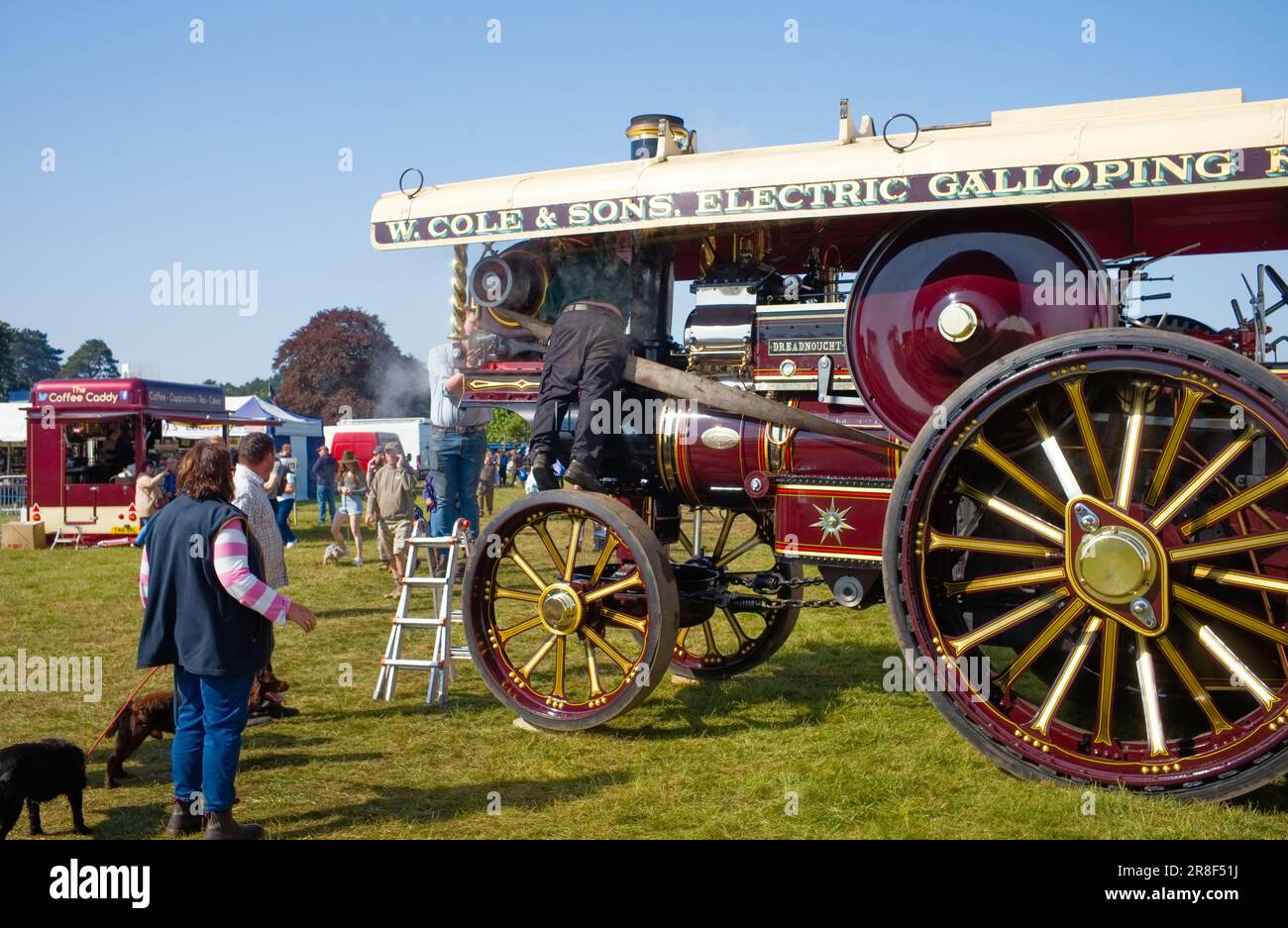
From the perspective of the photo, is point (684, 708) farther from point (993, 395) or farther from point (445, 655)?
point (993, 395)

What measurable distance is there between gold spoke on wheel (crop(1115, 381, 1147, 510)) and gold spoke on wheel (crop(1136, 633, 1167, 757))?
1.58ft

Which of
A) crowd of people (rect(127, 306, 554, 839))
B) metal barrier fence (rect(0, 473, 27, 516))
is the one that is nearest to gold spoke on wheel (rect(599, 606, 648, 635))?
crowd of people (rect(127, 306, 554, 839))

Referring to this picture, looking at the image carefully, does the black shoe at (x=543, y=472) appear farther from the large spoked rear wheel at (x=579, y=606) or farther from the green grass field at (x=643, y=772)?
the green grass field at (x=643, y=772)

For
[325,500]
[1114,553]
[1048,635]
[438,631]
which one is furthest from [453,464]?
[325,500]

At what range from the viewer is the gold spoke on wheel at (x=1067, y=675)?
372 cm

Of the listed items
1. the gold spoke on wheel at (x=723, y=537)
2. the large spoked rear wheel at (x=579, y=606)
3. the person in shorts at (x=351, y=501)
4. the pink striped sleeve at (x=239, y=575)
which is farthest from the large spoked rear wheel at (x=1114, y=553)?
the person in shorts at (x=351, y=501)

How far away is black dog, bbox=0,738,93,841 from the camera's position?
3.52 m

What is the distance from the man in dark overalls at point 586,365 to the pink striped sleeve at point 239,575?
1.62 m

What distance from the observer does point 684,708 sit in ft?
17.7

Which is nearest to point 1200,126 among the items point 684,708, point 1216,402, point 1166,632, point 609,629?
point 1216,402

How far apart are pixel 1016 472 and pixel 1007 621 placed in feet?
1.80

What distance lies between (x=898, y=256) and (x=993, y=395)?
2.75ft

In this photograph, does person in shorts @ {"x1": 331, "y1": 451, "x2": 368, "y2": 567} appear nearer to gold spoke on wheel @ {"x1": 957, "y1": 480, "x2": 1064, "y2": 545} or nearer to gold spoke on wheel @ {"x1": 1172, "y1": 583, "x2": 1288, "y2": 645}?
gold spoke on wheel @ {"x1": 957, "y1": 480, "x2": 1064, "y2": 545}

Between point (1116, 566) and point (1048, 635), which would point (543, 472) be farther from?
point (1116, 566)
